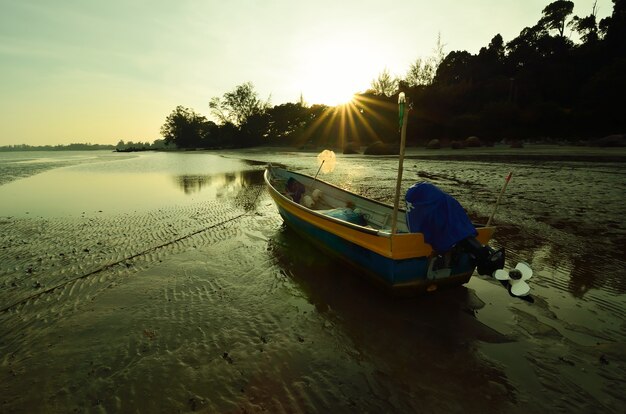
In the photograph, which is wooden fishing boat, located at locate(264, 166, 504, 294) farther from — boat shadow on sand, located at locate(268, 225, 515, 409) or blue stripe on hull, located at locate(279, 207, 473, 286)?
boat shadow on sand, located at locate(268, 225, 515, 409)

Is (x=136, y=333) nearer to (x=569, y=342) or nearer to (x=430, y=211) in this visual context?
(x=430, y=211)

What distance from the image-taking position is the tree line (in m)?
30.8

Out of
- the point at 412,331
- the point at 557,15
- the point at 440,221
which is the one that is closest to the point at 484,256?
the point at 440,221

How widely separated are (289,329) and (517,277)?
11.3ft

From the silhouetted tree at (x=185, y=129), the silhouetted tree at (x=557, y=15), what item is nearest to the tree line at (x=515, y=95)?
the silhouetted tree at (x=557, y=15)

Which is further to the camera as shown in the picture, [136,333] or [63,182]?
[63,182]

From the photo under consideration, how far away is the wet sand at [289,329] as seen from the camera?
319 cm

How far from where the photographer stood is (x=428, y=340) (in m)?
4.02

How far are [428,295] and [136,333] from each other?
4783 mm

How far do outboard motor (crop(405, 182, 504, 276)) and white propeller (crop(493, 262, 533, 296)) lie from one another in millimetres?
109

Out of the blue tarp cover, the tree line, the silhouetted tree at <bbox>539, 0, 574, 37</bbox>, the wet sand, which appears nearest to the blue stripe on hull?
the blue tarp cover

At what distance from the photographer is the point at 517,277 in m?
4.18

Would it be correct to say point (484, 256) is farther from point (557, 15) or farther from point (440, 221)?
point (557, 15)

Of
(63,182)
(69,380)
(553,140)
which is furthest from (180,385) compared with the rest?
(553,140)
